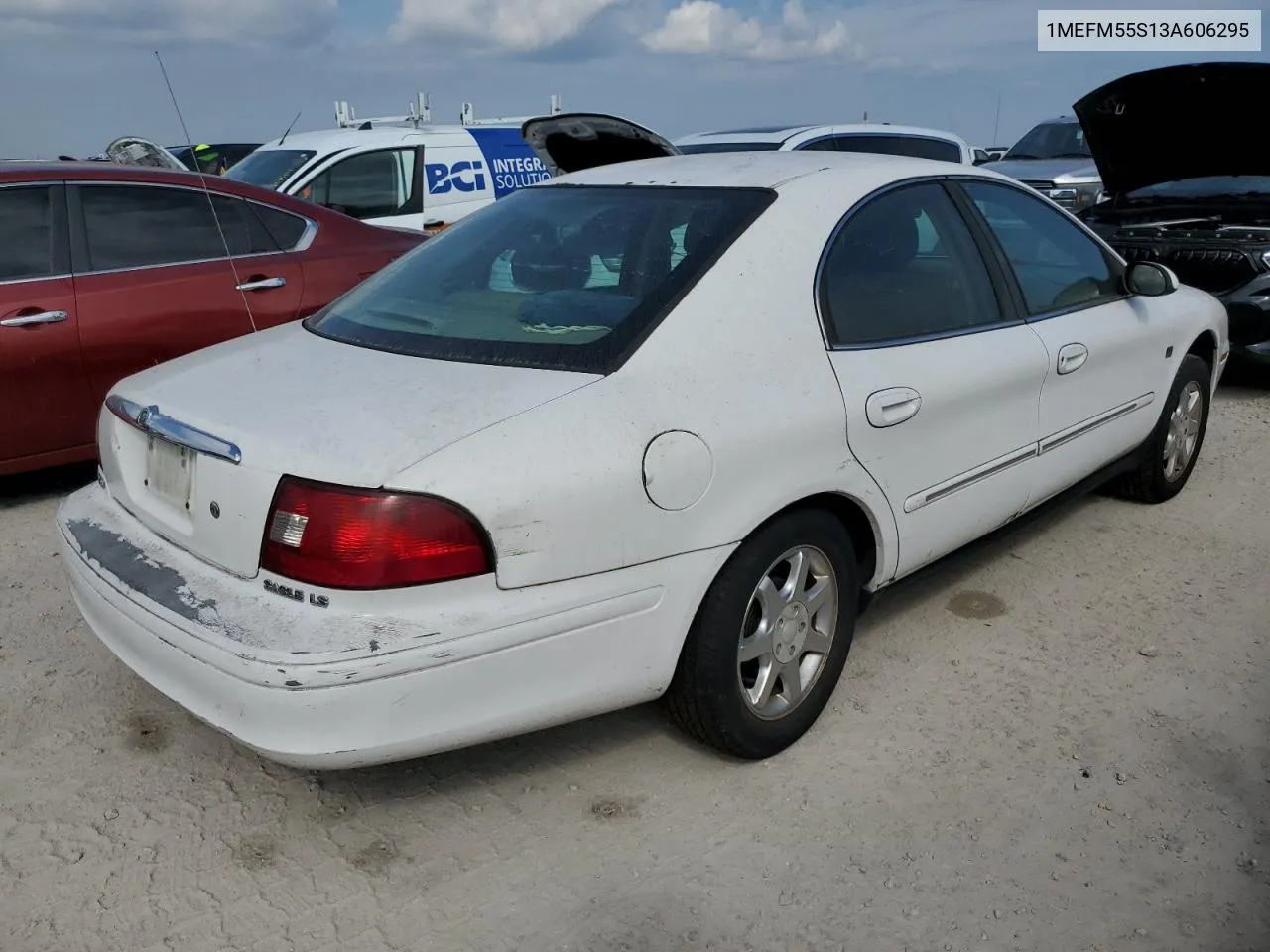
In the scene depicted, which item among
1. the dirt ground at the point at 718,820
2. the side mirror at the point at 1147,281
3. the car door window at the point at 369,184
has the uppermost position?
the car door window at the point at 369,184

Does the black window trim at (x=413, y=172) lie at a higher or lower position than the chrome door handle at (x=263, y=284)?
higher

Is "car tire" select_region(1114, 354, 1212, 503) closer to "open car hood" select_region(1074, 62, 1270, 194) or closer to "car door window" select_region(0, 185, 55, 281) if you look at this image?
"open car hood" select_region(1074, 62, 1270, 194)

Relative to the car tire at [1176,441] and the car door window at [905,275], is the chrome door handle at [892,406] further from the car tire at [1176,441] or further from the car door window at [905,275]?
the car tire at [1176,441]

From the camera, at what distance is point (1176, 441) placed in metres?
4.73

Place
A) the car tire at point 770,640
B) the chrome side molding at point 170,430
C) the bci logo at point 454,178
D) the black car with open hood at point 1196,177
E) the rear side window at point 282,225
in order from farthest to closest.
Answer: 1. the bci logo at point 454,178
2. the black car with open hood at point 1196,177
3. the rear side window at point 282,225
4. the car tire at point 770,640
5. the chrome side molding at point 170,430

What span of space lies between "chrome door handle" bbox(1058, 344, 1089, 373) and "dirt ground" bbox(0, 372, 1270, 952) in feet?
2.52

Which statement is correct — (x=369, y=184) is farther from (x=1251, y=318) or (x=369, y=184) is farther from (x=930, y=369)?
(x=930, y=369)

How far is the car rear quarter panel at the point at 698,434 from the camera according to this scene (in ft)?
7.29

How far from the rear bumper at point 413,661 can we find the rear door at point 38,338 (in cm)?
243

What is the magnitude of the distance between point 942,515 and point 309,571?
1.85m

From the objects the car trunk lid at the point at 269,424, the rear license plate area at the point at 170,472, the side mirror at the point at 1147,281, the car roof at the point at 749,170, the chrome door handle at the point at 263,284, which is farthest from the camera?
the chrome door handle at the point at 263,284

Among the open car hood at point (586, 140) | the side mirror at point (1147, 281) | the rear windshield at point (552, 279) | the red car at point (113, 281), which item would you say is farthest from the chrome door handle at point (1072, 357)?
the red car at point (113, 281)

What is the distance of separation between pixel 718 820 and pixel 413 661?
925 mm

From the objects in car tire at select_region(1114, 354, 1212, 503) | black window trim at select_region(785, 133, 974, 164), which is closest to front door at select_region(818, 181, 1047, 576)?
car tire at select_region(1114, 354, 1212, 503)
